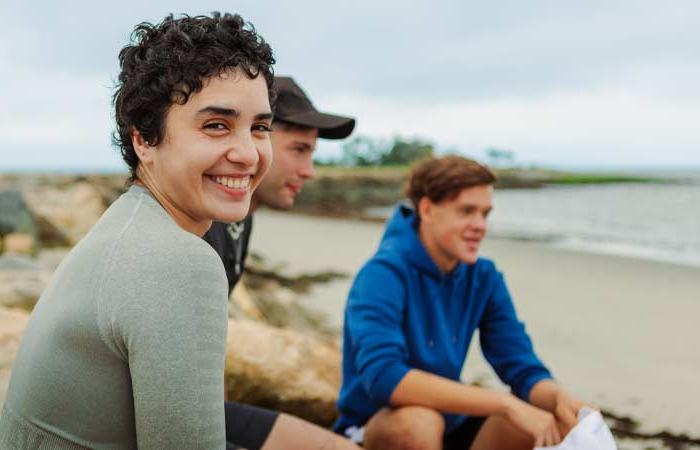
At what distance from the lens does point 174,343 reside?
1.16 m

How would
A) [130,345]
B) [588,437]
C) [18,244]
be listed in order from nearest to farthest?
[130,345] < [588,437] < [18,244]

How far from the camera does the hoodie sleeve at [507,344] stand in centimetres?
269

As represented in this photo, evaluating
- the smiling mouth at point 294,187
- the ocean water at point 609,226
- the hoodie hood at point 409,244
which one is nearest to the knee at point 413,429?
the hoodie hood at point 409,244

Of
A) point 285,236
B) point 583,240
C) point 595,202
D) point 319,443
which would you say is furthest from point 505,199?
point 319,443

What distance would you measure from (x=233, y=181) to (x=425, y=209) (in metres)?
1.52

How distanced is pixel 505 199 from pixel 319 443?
89.9 feet

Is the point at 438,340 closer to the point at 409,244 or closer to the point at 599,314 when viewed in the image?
the point at 409,244

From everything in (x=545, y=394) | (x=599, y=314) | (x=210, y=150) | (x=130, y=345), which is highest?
(x=210, y=150)

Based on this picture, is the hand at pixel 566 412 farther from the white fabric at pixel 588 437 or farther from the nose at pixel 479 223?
the nose at pixel 479 223

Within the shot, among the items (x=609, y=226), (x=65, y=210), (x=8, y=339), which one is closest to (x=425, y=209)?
(x=8, y=339)

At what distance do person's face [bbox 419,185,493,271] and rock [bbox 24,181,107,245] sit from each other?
8.17 meters

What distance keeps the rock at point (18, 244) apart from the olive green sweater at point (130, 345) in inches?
313

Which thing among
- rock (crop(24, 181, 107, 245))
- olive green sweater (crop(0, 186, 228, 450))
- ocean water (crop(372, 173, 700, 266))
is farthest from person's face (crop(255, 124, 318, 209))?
ocean water (crop(372, 173, 700, 266))

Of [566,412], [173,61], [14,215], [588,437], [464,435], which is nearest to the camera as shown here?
[173,61]
